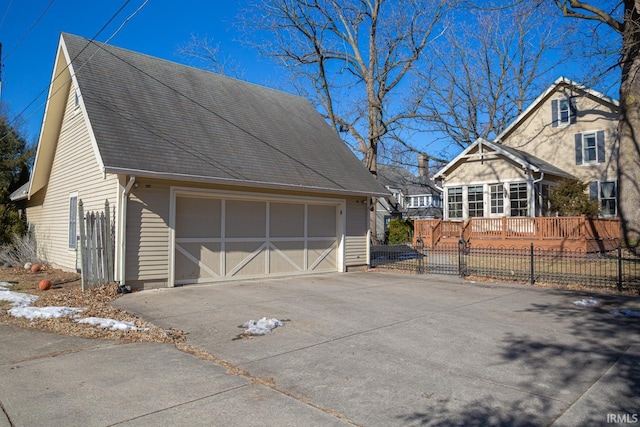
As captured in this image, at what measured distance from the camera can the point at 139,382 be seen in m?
4.58

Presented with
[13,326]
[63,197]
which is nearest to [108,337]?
[13,326]

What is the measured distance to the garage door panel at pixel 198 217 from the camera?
10836mm

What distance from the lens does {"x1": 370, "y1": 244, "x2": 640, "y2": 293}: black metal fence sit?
1078 centimetres

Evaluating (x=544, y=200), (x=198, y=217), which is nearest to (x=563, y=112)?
(x=544, y=200)

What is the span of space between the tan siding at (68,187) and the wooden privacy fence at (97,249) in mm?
546

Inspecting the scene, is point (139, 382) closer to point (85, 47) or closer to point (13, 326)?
point (13, 326)

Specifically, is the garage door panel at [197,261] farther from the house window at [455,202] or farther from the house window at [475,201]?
the house window at [455,202]

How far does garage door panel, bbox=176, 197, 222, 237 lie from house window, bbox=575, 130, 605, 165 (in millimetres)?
20400

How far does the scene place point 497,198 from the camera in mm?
21609

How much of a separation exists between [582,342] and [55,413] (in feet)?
20.7

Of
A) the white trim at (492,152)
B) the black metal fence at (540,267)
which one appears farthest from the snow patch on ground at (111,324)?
the white trim at (492,152)

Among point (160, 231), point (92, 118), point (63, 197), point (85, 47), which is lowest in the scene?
point (160, 231)

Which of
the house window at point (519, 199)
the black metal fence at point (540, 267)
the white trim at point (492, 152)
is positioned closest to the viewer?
the black metal fence at point (540, 267)

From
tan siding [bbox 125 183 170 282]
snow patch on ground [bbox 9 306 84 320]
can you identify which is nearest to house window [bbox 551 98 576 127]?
tan siding [bbox 125 183 170 282]
